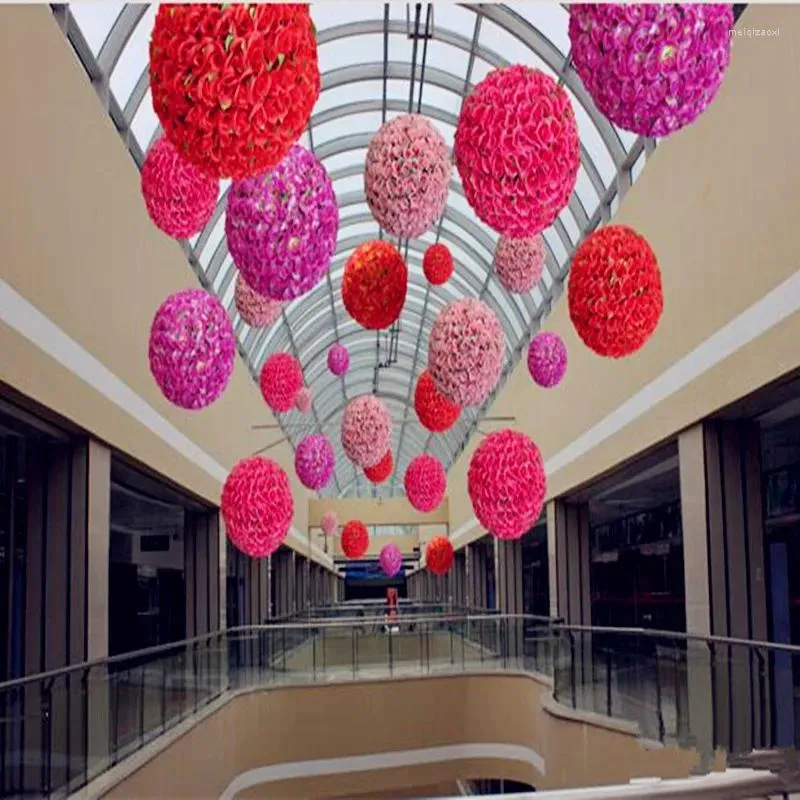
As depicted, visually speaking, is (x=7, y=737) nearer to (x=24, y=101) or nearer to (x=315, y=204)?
(x=315, y=204)

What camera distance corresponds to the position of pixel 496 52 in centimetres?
1386

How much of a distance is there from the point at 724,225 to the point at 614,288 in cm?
357

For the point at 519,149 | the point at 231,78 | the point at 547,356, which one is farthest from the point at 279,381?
the point at 231,78

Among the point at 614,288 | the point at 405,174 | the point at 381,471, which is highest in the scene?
the point at 405,174

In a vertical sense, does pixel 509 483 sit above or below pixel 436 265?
below

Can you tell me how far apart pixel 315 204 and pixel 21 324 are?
3356 millimetres

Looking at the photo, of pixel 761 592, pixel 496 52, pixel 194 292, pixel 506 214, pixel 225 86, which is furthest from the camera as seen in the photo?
pixel 496 52

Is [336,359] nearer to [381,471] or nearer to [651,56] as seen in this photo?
[381,471]

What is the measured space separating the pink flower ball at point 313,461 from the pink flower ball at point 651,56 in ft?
29.9

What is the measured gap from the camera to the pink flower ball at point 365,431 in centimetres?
973

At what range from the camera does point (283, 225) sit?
4844 mm

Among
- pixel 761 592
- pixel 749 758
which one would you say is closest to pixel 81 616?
pixel 761 592

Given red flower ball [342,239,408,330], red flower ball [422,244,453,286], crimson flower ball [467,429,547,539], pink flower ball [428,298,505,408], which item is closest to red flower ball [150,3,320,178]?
red flower ball [342,239,408,330]

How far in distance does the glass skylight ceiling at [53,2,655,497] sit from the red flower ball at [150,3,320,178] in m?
3.99
